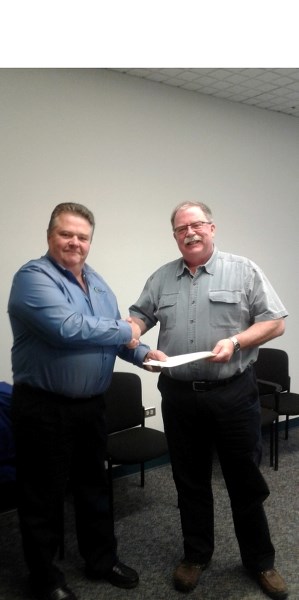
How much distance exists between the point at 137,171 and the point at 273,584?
8.69ft

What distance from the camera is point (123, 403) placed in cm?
307

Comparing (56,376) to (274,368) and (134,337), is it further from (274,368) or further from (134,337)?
(274,368)

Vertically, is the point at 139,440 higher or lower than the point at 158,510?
higher

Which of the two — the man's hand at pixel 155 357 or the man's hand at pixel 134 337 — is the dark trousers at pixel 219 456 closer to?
the man's hand at pixel 155 357

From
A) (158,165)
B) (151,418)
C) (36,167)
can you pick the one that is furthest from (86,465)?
(158,165)

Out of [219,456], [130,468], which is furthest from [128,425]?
[219,456]

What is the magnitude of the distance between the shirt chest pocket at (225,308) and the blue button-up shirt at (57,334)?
15.1 inches

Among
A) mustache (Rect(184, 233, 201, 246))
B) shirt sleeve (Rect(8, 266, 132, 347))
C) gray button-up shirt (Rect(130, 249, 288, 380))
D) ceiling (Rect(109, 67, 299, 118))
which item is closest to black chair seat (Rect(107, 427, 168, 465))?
gray button-up shirt (Rect(130, 249, 288, 380))

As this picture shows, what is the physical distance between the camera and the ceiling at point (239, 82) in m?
3.28

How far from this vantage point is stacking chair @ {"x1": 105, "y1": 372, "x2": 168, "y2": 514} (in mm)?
2734

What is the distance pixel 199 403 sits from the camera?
204 cm

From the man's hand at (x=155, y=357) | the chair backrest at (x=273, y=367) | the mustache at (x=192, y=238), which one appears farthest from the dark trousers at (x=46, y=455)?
the chair backrest at (x=273, y=367)

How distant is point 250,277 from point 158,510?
65.3 inches
